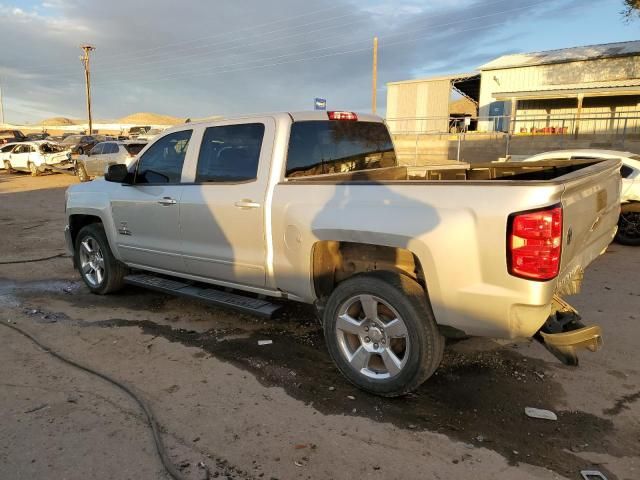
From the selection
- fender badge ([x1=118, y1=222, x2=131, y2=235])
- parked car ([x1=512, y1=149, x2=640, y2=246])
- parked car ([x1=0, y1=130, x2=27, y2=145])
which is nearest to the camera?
fender badge ([x1=118, y1=222, x2=131, y2=235])

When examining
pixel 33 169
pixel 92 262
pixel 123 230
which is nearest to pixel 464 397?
pixel 123 230

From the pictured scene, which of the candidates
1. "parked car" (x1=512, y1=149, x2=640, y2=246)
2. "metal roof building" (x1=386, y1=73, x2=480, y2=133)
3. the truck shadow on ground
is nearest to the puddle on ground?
the truck shadow on ground

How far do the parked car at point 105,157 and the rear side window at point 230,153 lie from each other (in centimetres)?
1647

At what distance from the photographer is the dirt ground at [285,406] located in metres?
2.84

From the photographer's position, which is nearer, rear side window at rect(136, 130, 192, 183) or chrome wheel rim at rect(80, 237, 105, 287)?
rear side window at rect(136, 130, 192, 183)

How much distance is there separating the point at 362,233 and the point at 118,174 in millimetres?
3114

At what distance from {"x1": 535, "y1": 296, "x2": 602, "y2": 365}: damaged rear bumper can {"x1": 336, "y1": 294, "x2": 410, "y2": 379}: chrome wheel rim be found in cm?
89

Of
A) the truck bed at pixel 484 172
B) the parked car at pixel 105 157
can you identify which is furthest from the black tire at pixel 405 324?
the parked car at pixel 105 157

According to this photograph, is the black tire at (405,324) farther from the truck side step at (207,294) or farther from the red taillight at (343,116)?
the red taillight at (343,116)

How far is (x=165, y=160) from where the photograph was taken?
507 cm

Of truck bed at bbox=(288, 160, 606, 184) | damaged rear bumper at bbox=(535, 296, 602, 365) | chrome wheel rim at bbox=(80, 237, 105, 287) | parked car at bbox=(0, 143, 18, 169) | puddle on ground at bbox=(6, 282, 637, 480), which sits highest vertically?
truck bed at bbox=(288, 160, 606, 184)

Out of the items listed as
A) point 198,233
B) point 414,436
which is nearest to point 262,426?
point 414,436

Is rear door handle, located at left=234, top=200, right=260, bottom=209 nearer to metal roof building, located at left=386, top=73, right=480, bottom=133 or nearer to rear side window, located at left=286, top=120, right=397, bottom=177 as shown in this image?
rear side window, located at left=286, top=120, right=397, bottom=177

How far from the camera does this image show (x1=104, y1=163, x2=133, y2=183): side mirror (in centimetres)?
526
